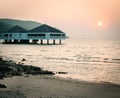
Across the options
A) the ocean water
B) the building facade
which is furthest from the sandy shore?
the building facade

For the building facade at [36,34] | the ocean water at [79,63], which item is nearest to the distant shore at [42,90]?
the ocean water at [79,63]

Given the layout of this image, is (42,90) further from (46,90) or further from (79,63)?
(79,63)

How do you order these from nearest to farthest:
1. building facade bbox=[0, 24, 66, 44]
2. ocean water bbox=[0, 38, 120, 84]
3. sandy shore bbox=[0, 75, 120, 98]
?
sandy shore bbox=[0, 75, 120, 98] → ocean water bbox=[0, 38, 120, 84] → building facade bbox=[0, 24, 66, 44]

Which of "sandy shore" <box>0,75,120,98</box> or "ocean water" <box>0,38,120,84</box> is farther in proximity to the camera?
"ocean water" <box>0,38,120,84</box>

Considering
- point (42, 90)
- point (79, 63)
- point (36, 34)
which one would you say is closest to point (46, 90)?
point (42, 90)

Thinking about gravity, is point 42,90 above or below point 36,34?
below

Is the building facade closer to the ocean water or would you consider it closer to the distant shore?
the ocean water

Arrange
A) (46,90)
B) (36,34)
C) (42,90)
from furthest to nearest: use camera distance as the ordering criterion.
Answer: (36,34), (46,90), (42,90)

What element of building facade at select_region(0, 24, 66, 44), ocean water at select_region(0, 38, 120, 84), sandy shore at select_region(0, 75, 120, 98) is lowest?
ocean water at select_region(0, 38, 120, 84)

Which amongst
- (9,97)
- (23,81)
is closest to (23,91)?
(9,97)

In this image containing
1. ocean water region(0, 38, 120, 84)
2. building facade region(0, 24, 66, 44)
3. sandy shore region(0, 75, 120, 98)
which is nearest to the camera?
sandy shore region(0, 75, 120, 98)

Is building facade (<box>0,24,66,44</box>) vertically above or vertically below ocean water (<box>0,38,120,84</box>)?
above

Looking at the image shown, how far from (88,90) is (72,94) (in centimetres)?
222

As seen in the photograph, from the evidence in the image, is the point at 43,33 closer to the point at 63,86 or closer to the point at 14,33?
the point at 14,33
